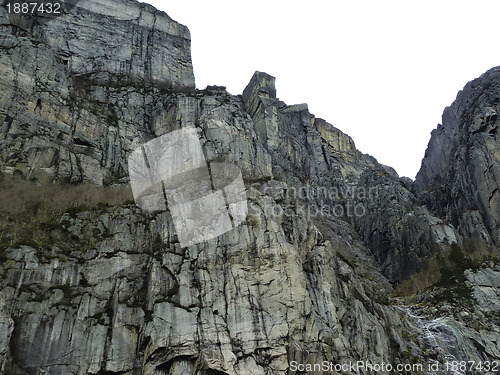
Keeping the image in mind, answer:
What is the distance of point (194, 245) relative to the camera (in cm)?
3209

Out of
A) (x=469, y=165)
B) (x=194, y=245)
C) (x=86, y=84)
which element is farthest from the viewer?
(x=469, y=165)

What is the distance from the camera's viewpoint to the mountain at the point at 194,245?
27641mm

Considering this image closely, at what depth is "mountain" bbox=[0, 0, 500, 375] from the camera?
27.6m

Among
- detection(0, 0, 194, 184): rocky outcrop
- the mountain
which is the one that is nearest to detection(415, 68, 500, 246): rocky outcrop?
the mountain

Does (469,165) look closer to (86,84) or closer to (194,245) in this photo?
(194,245)

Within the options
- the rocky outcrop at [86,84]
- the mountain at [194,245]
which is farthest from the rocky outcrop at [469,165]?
the rocky outcrop at [86,84]

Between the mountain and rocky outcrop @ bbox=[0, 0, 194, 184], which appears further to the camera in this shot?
rocky outcrop @ bbox=[0, 0, 194, 184]

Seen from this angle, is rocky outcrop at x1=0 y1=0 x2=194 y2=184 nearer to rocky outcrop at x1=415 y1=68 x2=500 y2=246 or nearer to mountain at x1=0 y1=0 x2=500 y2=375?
mountain at x1=0 y1=0 x2=500 y2=375

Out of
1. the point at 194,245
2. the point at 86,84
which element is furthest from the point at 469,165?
the point at 86,84

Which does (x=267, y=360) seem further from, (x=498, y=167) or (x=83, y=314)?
(x=498, y=167)

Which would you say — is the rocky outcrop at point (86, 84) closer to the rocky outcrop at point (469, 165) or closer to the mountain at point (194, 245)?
the mountain at point (194, 245)

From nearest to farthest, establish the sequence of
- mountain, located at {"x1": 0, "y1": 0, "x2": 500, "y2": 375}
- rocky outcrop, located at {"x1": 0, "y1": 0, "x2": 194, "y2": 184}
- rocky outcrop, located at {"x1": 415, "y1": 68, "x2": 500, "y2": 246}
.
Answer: mountain, located at {"x1": 0, "y1": 0, "x2": 500, "y2": 375}
rocky outcrop, located at {"x1": 0, "y1": 0, "x2": 194, "y2": 184}
rocky outcrop, located at {"x1": 415, "y1": 68, "x2": 500, "y2": 246}

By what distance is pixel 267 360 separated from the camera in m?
27.4

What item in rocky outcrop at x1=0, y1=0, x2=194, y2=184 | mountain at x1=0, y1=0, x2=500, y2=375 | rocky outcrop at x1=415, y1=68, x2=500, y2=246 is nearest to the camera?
mountain at x1=0, y1=0, x2=500, y2=375
